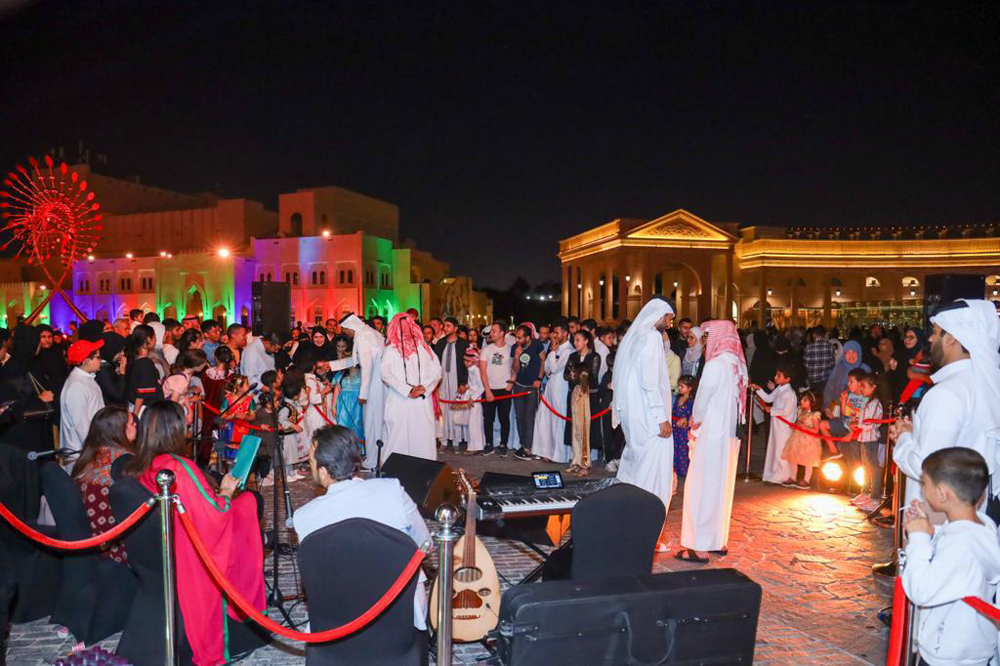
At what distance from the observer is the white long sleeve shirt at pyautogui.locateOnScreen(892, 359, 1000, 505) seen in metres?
3.94

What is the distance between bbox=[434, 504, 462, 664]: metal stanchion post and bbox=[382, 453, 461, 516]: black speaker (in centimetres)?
125

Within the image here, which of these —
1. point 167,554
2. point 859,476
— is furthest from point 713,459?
point 167,554

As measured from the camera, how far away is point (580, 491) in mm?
4750

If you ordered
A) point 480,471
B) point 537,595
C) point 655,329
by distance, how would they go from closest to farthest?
point 537,595 → point 655,329 → point 480,471

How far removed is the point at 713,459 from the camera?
6039 millimetres

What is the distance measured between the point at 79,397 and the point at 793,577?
658cm

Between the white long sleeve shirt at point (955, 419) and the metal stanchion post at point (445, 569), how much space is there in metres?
2.82

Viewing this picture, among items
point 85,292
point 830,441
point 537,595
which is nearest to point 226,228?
point 85,292

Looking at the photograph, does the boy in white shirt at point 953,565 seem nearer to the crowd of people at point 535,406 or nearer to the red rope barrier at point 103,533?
the crowd of people at point 535,406

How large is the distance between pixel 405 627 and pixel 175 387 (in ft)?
16.8

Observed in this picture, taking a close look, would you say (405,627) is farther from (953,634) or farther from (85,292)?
(85,292)

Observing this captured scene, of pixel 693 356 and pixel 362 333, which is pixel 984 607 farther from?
pixel 693 356

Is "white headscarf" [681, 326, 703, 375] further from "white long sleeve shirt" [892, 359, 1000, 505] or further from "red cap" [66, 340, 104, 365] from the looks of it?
"red cap" [66, 340, 104, 365]

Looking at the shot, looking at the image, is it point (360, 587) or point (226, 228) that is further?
point (226, 228)
